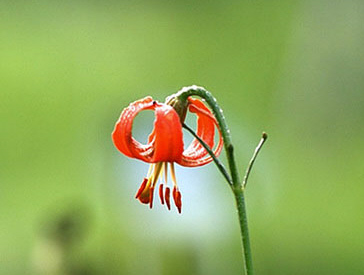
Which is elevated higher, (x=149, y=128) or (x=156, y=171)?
(x=149, y=128)

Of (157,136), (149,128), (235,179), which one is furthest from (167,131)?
(149,128)

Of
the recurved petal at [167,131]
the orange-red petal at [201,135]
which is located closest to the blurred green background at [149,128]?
the orange-red petal at [201,135]

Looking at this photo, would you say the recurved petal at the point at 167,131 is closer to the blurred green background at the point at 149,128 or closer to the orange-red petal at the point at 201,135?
the orange-red petal at the point at 201,135

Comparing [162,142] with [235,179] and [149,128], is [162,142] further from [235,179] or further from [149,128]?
[149,128]

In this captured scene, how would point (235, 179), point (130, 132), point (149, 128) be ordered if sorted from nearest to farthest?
1. point (235, 179)
2. point (130, 132)
3. point (149, 128)

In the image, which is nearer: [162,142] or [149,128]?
[162,142]

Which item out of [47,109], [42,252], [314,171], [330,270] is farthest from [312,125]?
[42,252]
